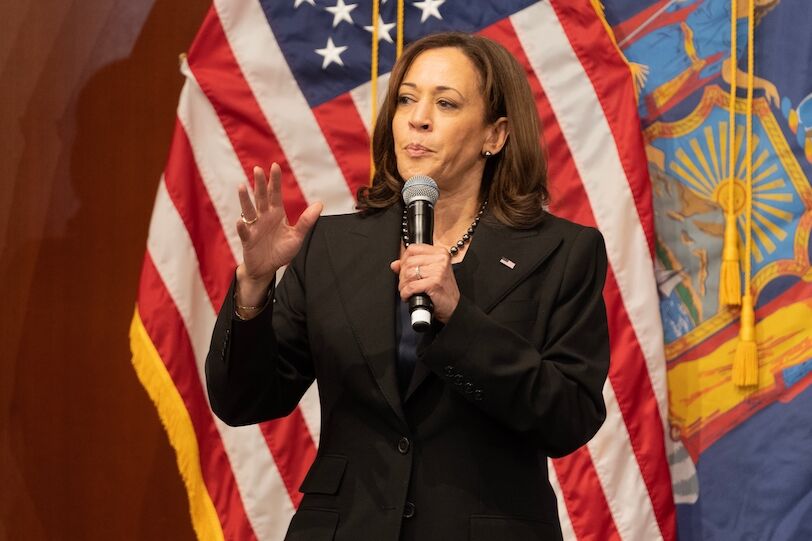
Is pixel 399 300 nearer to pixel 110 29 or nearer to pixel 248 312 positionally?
pixel 248 312

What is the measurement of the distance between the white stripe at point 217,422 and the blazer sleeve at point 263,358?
3.64ft

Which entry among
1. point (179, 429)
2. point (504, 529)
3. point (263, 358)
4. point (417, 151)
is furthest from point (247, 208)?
point (179, 429)

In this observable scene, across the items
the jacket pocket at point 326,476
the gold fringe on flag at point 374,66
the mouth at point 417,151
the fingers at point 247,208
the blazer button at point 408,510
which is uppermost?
the gold fringe on flag at point 374,66

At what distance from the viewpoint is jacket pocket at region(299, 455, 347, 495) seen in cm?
173

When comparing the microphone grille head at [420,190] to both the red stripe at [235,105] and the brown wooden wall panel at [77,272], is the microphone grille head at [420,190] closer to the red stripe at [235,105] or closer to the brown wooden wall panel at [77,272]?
the red stripe at [235,105]

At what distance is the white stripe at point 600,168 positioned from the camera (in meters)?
2.95

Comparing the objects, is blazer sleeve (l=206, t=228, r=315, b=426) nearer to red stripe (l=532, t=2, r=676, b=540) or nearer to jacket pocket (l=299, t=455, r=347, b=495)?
jacket pocket (l=299, t=455, r=347, b=495)

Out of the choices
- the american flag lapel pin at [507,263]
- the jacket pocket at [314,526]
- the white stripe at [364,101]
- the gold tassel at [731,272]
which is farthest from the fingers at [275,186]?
the gold tassel at [731,272]

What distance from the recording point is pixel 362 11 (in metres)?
3.14

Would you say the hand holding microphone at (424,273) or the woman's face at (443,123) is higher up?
the woman's face at (443,123)

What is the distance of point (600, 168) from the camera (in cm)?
302

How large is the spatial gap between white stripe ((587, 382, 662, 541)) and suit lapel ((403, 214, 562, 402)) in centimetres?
113

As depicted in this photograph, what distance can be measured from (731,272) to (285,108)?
4.25ft

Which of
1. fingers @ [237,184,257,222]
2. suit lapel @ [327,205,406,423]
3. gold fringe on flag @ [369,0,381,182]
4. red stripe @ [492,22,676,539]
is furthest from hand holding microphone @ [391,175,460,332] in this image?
gold fringe on flag @ [369,0,381,182]
